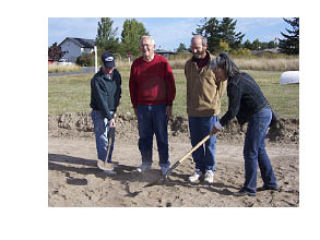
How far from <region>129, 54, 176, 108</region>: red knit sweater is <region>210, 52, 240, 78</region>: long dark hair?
84 centimetres

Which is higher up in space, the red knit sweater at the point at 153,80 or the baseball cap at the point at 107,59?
the baseball cap at the point at 107,59

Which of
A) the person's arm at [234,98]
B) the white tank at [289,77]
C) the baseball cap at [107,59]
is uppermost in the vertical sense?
the white tank at [289,77]

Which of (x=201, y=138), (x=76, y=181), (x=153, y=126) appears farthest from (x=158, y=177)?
(x=76, y=181)

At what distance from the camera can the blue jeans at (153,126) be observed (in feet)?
15.6

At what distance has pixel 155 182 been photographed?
15.7ft

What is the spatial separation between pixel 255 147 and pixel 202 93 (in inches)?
36.9

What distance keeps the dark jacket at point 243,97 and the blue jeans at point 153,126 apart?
987mm

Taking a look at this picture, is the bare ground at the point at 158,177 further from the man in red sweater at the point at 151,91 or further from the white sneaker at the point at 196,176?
the man in red sweater at the point at 151,91

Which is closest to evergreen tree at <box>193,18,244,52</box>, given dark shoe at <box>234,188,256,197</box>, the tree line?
the tree line

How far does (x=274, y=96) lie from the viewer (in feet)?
29.1

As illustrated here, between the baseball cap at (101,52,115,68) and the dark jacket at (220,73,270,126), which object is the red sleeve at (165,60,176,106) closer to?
the baseball cap at (101,52,115,68)

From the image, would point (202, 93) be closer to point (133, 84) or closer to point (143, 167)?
point (133, 84)

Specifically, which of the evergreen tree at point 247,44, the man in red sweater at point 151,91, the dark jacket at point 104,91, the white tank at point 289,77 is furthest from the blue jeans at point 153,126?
the evergreen tree at point 247,44

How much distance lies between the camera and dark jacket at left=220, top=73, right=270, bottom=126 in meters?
3.89
